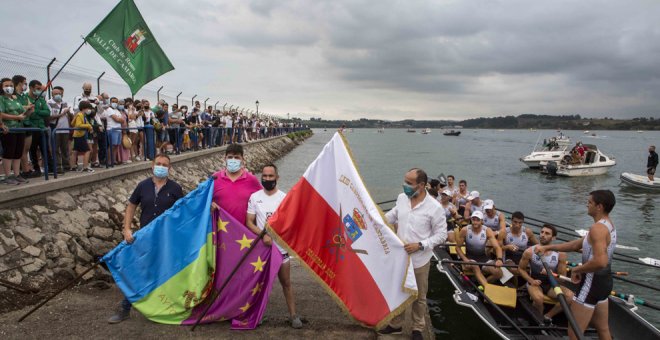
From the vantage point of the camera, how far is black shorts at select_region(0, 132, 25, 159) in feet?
25.7

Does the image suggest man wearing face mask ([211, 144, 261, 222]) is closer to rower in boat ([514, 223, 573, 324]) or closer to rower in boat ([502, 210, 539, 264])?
rower in boat ([514, 223, 573, 324])

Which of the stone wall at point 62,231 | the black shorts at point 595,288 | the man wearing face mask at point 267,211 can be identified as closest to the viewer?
the black shorts at point 595,288

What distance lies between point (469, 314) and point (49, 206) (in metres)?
9.12

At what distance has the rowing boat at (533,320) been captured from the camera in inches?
241

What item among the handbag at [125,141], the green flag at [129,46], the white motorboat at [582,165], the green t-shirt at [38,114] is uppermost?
the green flag at [129,46]

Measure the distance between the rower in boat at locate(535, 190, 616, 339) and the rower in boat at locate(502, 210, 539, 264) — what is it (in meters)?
3.67

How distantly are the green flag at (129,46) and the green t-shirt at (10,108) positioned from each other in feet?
6.41

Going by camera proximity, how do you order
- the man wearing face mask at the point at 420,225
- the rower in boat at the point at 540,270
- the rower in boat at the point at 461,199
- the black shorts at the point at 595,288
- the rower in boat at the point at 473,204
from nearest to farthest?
the black shorts at the point at 595,288, the man wearing face mask at the point at 420,225, the rower in boat at the point at 540,270, the rower in boat at the point at 473,204, the rower in boat at the point at 461,199

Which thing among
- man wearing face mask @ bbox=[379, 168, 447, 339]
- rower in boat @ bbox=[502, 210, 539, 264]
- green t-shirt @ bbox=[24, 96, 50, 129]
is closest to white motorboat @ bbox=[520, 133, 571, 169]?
rower in boat @ bbox=[502, 210, 539, 264]

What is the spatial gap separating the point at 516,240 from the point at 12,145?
Answer: 427 inches

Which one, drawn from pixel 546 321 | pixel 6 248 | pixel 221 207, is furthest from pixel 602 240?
pixel 6 248

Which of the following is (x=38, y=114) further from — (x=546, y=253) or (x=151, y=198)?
(x=546, y=253)

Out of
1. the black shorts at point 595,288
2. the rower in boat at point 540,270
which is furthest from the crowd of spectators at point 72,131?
the rower in boat at point 540,270

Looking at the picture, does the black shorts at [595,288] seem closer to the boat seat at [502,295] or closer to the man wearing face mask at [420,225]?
the man wearing face mask at [420,225]
